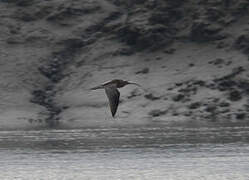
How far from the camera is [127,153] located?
48.2 metres

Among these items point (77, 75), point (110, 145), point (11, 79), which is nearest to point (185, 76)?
point (77, 75)

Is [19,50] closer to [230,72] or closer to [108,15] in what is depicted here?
[108,15]

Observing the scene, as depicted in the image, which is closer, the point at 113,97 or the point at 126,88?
the point at 113,97

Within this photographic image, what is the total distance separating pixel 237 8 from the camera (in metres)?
88.0

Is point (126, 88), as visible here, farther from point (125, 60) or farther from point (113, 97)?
point (113, 97)

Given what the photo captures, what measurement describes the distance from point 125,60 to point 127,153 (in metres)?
34.7

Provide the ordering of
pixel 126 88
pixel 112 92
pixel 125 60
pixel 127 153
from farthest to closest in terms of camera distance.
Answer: pixel 125 60 → pixel 126 88 → pixel 127 153 → pixel 112 92

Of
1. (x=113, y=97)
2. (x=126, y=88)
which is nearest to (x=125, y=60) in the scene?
(x=126, y=88)

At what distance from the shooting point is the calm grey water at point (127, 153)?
4072 centimetres

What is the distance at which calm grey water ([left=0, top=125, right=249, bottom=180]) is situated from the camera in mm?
40719

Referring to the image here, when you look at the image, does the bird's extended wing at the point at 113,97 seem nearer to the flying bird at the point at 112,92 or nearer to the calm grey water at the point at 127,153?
the flying bird at the point at 112,92

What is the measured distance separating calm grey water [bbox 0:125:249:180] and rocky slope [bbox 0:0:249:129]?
30.6ft

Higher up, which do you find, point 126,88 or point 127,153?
point 126,88

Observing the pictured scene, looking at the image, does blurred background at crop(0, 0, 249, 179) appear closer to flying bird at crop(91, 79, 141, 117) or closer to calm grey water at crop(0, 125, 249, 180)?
calm grey water at crop(0, 125, 249, 180)
